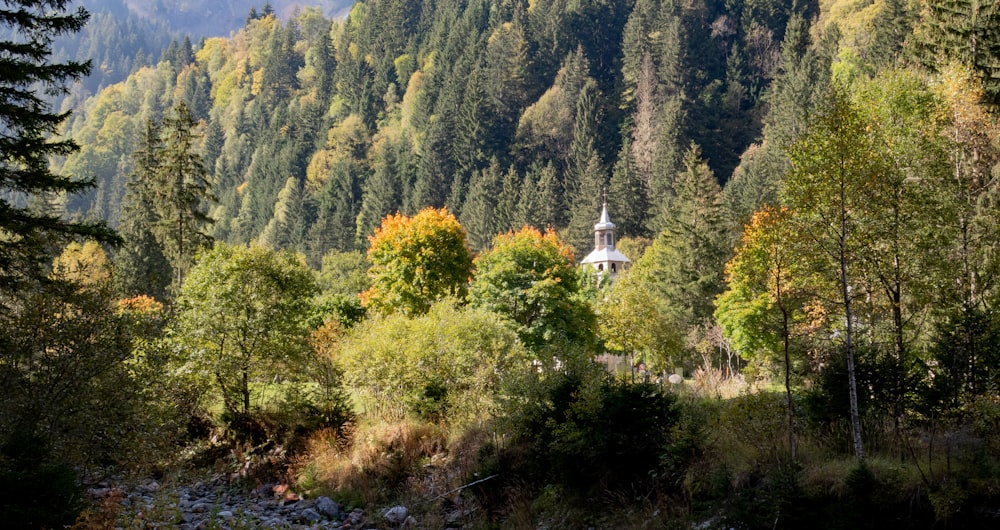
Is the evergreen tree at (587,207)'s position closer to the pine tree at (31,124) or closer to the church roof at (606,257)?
the church roof at (606,257)

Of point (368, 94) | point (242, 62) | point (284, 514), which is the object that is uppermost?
point (242, 62)

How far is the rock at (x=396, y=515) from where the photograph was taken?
17.0 meters

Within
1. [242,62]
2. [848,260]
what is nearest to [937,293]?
[848,260]

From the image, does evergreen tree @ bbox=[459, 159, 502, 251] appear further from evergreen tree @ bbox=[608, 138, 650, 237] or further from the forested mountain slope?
evergreen tree @ bbox=[608, 138, 650, 237]

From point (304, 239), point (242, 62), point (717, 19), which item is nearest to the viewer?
point (304, 239)

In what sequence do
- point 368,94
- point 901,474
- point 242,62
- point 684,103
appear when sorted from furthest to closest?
1. point 242,62
2. point 368,94
3. point 684,103
4. point 901,474

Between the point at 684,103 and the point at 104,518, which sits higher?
the point at 684,103

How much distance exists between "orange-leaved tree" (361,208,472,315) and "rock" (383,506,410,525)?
58.9ft

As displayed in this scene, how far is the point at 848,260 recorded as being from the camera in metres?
15.5

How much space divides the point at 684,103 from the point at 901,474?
94.6 meters

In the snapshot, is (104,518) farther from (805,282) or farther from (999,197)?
(999,197)

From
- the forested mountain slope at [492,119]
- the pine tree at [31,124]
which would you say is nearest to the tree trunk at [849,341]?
the pine tree at [31,124]

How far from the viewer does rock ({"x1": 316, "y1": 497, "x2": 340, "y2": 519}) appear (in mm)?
17766

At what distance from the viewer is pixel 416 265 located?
3600cm
